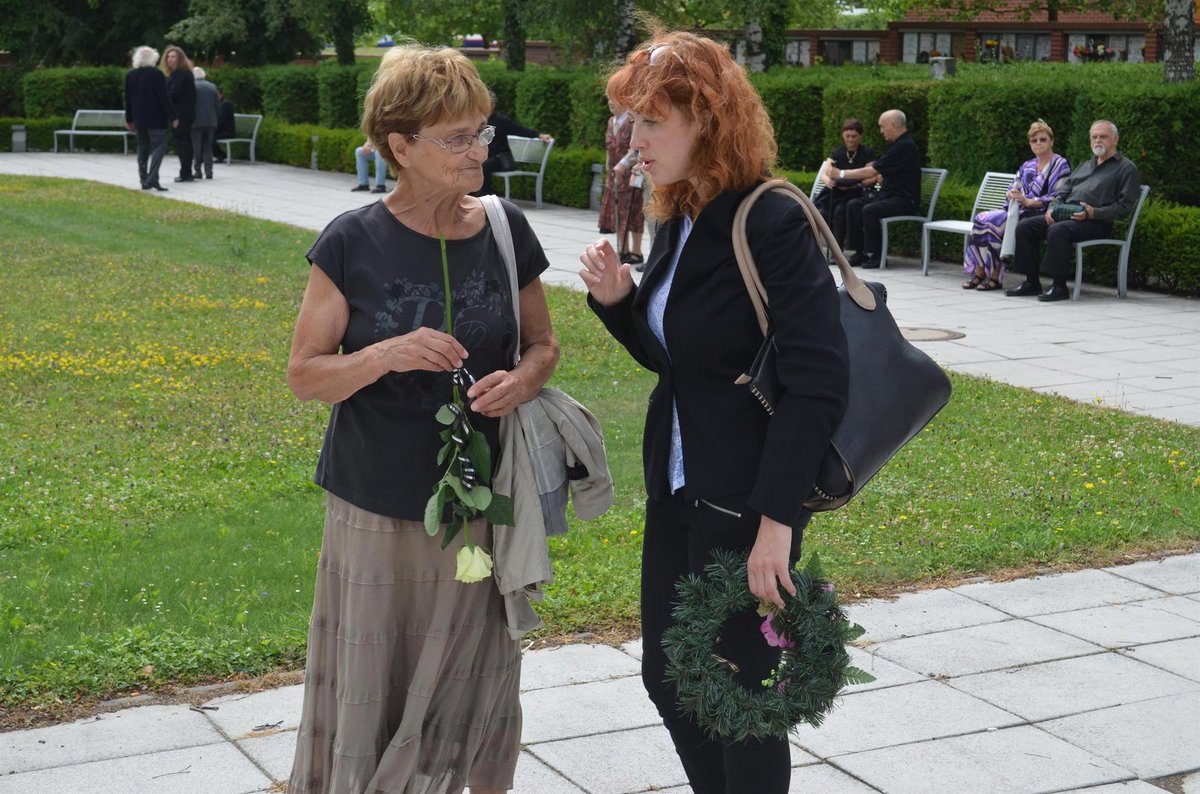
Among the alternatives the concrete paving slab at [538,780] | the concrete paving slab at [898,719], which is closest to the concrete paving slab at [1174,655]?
the concrete paving slab at [898,719]

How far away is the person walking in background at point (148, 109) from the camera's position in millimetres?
23109

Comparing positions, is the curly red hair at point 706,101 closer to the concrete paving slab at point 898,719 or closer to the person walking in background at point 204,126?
the concrete paving slab at point 898,719

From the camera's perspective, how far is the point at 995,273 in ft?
47.1

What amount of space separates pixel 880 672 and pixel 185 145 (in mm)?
21690

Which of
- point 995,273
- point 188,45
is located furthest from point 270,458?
point 188,45

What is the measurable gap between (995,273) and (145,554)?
400 inches

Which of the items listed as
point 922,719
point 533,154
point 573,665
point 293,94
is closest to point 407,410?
point 573,665

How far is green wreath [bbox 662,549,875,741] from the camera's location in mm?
2957

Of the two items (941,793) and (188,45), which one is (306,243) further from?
(188,45)

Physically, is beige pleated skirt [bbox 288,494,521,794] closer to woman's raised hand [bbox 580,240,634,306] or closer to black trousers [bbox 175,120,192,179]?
woman's raised hand [bbox 580,240,634,306]

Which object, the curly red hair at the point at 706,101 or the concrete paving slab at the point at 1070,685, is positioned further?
the concrete paving slab at the point at 1070,685

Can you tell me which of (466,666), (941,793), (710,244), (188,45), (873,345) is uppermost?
(188,45)

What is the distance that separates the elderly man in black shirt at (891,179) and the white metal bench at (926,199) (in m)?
0.07

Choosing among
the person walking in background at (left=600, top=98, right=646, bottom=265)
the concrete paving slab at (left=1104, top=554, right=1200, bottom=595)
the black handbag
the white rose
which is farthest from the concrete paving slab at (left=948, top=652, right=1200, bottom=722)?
the person walking in background at (left=600, top=98, right=646, bottom=265)
